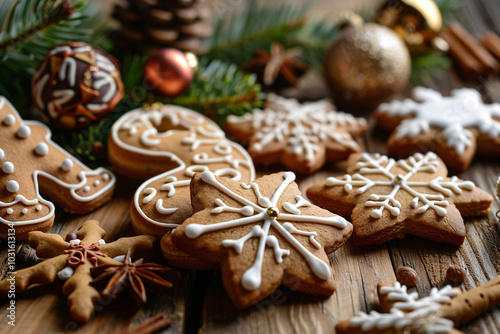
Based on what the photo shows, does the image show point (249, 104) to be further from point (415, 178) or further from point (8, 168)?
point (8, 168)

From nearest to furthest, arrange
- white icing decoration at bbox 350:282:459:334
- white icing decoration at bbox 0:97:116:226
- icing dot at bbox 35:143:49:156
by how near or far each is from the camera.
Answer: white icing decoration at bbox 350:282:459:334, white icing decoration at bbox 0:97:116:226, icing dot at bbox 35:143:49:156

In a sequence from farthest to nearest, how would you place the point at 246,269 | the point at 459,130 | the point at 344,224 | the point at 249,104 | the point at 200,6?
the point at 200,6
the point at 249,104
the point at 459,130
the point at 344,224
the point at 246,269

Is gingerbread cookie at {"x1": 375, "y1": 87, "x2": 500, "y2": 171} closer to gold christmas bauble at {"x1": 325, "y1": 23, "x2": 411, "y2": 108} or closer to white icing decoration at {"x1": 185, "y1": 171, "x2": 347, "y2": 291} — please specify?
gold christmas bauble at {"x1": 325, "y1": 23, "x2": 411, "y2": 108}

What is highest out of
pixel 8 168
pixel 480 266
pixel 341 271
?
pixel 480 266

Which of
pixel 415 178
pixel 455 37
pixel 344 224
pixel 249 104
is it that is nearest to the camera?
pixel 344 224

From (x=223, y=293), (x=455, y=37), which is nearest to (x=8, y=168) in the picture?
(x=223, y=293)

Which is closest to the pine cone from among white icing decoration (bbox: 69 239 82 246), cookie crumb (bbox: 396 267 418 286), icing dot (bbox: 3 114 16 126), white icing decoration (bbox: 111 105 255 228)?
white icing decoration (bbox: 111 105 255 228)
